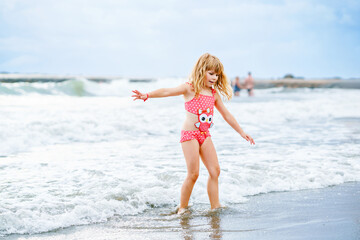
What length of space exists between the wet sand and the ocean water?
5.2 inches

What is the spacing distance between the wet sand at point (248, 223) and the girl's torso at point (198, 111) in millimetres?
886

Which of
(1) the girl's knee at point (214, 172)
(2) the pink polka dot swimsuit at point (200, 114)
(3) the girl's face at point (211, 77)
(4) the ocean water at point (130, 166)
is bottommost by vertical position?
(4) the ocean water at point (130, 166)

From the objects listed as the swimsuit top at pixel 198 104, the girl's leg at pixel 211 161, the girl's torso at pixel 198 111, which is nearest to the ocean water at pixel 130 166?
the girl's leg at pixel 211 161

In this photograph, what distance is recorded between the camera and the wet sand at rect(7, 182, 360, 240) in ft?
12.9

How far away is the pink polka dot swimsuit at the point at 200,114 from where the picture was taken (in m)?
4.60

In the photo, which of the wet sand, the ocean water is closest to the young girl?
the wet sand

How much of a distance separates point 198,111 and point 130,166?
8.52 feet

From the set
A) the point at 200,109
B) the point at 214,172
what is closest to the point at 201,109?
the point at 200,109

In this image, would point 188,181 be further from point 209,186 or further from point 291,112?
point 291,112

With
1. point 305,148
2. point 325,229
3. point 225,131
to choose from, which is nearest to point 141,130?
point 225,131

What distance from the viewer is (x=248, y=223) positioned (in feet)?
14.2

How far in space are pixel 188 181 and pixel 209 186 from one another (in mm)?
225

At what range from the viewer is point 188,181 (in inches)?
186

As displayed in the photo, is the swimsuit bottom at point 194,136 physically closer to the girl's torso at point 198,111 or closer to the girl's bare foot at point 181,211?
the girl's torso at point 198,111
